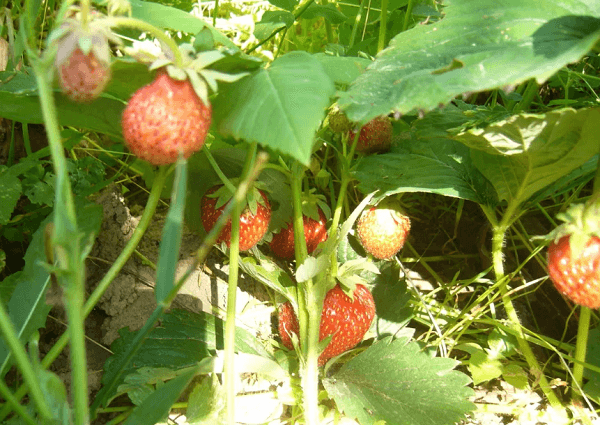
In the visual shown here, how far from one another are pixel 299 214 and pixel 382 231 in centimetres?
24

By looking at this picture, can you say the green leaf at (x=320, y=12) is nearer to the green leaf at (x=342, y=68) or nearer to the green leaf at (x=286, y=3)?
the green leaf at (x=286, y=3)

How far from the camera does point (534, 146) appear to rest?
871mm

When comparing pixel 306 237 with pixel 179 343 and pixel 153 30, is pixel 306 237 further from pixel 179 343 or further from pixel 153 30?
pixel 153 30

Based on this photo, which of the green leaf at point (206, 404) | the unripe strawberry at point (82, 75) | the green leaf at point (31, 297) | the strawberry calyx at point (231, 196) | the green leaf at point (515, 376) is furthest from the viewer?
the green leaf at point (515, 376)

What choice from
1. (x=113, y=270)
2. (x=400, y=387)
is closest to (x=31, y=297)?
(x=113, y=270)

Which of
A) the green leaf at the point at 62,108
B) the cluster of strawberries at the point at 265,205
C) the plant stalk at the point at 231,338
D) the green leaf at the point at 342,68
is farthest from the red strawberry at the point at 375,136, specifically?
the green leaf at the point at 62,108

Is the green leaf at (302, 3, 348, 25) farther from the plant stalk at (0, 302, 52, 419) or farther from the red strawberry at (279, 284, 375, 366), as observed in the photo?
the plant stalk at (0, 302, 52, 419)

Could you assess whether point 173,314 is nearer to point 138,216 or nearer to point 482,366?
point 138,216

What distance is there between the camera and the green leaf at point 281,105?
628 mm

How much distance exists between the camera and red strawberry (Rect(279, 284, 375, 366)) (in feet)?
3.51

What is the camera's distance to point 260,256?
118 centimetres

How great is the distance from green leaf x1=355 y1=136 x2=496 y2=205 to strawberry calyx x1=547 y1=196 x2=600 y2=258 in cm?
24

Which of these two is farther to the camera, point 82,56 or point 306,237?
point 306,237

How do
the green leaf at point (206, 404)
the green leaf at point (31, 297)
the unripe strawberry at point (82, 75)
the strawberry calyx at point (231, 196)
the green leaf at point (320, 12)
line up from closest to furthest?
the unripe strawberry at point (82, 75) < the green leaf at point (31, 297) < the green leaf at point (206, 404) < the strawberry calyx at point (231, 196) < the green leaf at point (320, 12)
